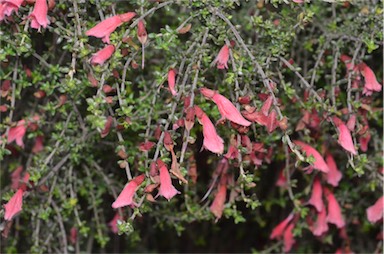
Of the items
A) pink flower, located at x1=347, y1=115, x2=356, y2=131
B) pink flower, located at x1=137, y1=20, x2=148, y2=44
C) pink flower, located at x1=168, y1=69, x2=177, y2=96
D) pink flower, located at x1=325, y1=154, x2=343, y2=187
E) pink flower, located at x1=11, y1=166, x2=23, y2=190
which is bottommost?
pink flower, located at x1=325, y1=154, x2=343, y2=187

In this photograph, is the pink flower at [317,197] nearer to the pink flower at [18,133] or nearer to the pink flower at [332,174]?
the pink flower at [332,174]

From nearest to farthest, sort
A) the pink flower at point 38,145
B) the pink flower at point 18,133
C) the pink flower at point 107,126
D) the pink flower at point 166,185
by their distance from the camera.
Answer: the pink flower at point 166,185 → the pink flower at point 107,126 → the pink flower at point 18,133 → the pink flower at point 38,145

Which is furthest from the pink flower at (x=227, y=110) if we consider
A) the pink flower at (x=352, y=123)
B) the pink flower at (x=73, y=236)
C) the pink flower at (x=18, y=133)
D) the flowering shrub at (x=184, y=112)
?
the pink flower at (x=73, y=236)

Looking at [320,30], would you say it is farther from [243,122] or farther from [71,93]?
[71,93]

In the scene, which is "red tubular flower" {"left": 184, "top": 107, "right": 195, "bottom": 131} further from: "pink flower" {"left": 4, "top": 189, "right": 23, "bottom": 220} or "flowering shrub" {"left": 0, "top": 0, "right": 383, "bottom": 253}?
"pink flower" {"left": 4, "top": 189, "right": 23, "bottom": 220}

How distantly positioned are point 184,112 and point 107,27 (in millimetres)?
197

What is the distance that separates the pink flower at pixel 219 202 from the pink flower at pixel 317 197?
0.73 feet

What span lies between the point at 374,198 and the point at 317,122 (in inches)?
13.4

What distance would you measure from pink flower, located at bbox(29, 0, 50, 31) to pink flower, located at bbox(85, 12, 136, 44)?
2.9 inches

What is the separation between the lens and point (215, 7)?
1083mm

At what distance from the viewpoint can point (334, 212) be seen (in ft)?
4.57

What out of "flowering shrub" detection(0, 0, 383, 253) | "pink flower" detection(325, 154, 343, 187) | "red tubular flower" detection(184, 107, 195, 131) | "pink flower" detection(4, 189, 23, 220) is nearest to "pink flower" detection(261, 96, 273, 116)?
"flowering shrub" detection(0, 0, 383, 253)

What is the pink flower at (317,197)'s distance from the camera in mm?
1373

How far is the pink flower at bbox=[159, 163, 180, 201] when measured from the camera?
101 centimetres
